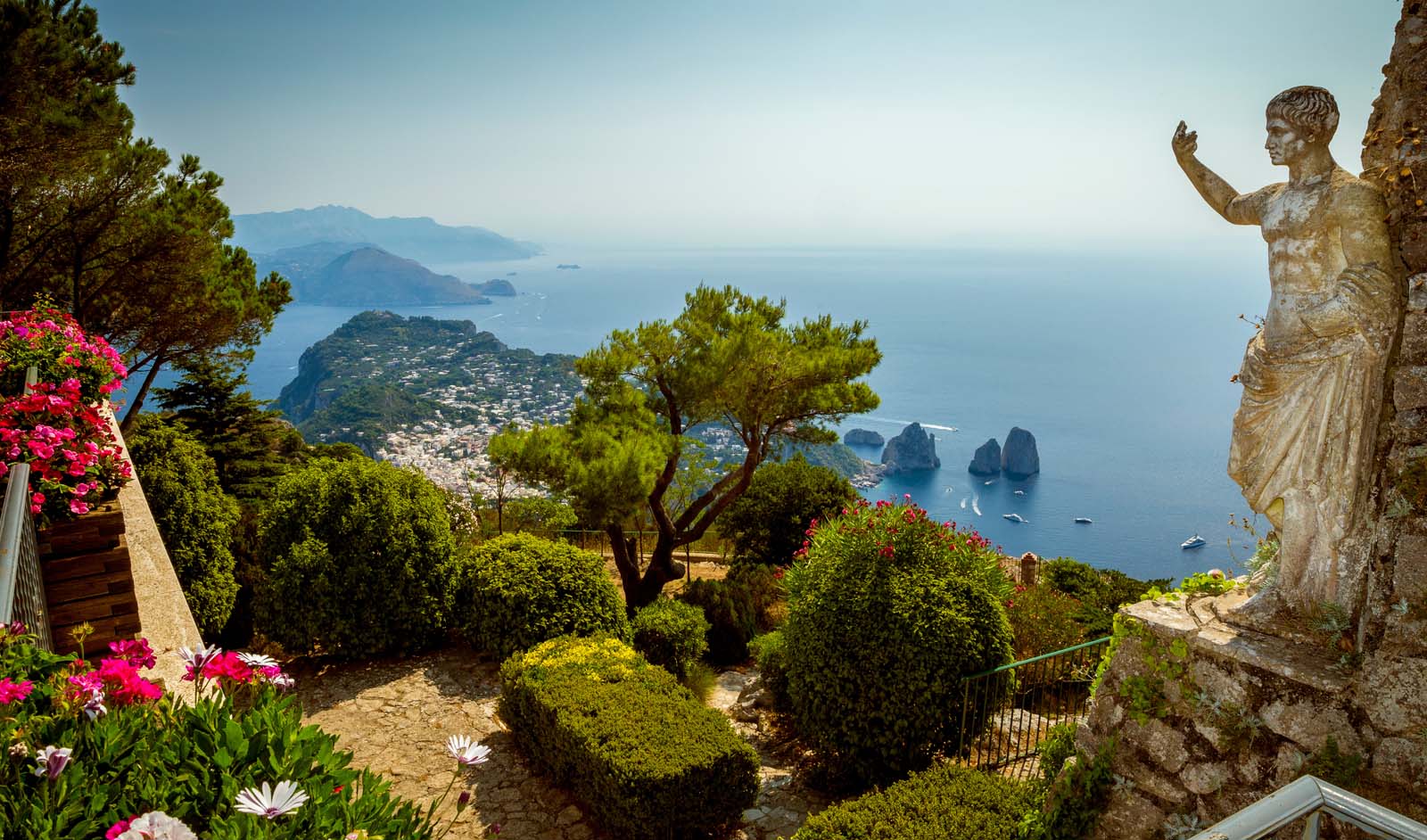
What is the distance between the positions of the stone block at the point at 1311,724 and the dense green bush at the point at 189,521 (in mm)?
9369

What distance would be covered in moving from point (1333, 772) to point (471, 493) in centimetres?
1464

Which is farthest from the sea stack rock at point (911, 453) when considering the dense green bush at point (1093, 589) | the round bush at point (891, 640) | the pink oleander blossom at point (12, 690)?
the pink oleander blossom at point (12, 690)

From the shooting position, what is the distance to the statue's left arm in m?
3.22

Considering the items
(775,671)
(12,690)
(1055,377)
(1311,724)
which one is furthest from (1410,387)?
(1055,377)

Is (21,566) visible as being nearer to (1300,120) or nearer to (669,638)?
(1300,120)

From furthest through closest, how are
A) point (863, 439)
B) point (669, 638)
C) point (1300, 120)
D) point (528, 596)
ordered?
point (863, 439) < point (669, 638) < point (528, 596) < point (1300, 120)

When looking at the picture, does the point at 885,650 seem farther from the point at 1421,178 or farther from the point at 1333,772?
the point at 1421,178

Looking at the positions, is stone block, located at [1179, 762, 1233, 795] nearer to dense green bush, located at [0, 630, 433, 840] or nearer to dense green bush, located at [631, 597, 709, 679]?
dense green bush, located at [0, 630, 433, 840]

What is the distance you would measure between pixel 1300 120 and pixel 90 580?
6574mm

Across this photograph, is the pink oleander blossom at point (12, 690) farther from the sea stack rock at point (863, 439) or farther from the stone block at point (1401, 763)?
the sea stack rock at point (863, 439)

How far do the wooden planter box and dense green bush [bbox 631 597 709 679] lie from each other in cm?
498

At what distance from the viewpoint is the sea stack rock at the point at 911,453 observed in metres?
52.0

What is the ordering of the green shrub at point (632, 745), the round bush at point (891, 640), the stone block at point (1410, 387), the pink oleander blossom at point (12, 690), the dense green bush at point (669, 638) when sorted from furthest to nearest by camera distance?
the dense green bush at point (669, 638), the round bush at point (891, 640), the green shrub at point (632, 745), the stone block at point (1410, 387), the pink oleander blossom at point (12, 690)

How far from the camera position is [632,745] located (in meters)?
5.44
